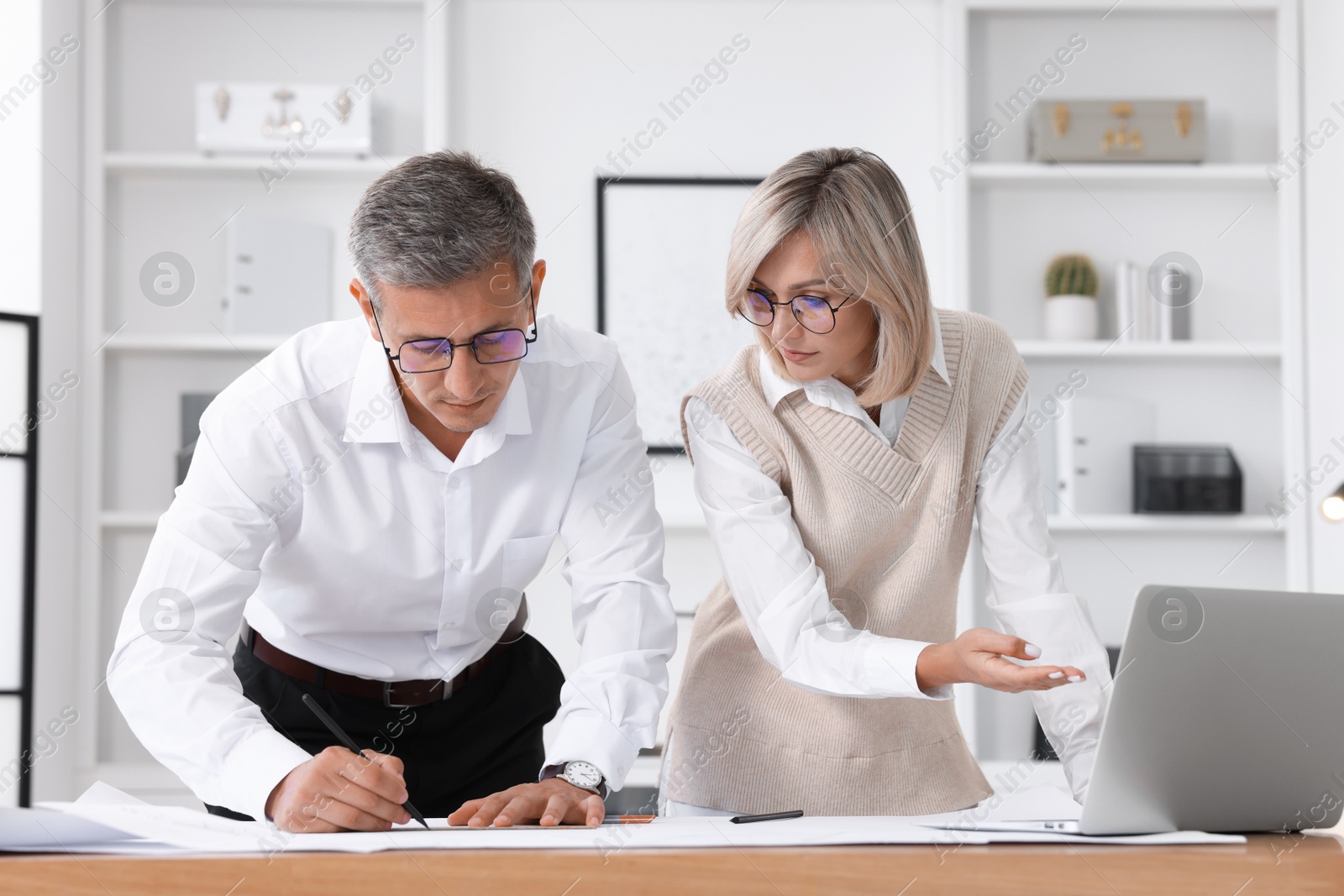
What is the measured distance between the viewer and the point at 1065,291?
3.17m

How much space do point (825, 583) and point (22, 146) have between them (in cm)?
260

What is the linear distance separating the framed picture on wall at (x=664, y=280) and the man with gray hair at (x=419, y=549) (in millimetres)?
1603

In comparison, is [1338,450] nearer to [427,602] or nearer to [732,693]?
[732,693]

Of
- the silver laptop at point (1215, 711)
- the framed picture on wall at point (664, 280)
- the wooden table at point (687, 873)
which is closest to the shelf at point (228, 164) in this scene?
the framed picture on wall at point (664, 280)

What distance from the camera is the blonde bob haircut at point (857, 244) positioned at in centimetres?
137

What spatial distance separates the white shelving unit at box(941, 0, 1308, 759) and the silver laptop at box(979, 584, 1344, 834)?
231 centimetres

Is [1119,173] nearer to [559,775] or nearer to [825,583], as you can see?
[825,583]

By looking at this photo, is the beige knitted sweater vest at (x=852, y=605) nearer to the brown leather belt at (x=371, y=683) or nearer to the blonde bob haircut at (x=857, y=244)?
the blonde bob haircut at (x=857, y=244)

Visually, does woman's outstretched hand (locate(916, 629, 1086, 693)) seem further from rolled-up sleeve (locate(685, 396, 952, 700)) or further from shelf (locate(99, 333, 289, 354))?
shelf (locate(99, 333, 289, 354))

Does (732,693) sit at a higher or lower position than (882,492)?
lower

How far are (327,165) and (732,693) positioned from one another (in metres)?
2.25

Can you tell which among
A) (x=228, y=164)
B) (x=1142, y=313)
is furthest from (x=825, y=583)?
(x=228, y=164)

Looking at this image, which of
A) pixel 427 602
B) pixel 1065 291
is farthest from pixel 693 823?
pixel 1065 291

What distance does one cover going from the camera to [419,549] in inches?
57.4
